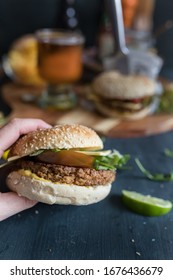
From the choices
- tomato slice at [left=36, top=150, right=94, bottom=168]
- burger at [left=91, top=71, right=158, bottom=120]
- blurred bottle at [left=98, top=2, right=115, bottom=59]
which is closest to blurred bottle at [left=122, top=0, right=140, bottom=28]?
blurred bottle at [left=98, top=2, right=115, bottom=59]

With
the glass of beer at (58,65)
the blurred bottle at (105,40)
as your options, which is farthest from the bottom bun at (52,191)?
the blurred bottle at (105,40)

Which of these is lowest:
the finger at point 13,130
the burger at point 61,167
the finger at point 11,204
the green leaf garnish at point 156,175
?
the green leaf garnish at point 156,175

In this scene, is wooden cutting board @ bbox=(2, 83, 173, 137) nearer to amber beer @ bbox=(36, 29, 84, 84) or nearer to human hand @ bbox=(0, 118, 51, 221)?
amber beer @ bbox=(36, 29, 84, 84)

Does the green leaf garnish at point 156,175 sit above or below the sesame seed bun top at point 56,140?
below

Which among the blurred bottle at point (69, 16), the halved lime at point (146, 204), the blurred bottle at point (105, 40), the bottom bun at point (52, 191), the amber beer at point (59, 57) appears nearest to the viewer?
the bottom bun at point (52, 191)

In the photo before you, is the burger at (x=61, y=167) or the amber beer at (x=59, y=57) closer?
the burger at (x=61, y=167)

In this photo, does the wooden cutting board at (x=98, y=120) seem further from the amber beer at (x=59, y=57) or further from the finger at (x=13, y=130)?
the finger at (x=13, y=130)

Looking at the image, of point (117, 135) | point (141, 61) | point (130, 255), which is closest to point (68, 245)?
point (130, 255)

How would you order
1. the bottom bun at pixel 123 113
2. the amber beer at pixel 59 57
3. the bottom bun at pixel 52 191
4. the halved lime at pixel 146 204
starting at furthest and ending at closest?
the amber beer at pixel 59 57, the bottom bun at pixel 123 113, the halved lime at pixel 146 204, the bottom bun at pixel 52 191

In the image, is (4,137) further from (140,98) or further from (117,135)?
(140,98)
